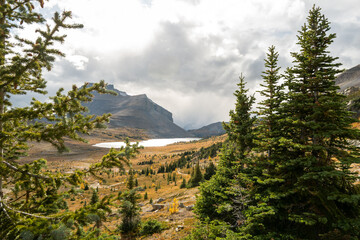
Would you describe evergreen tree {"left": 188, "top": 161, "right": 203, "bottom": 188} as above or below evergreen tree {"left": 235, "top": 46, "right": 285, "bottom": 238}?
below

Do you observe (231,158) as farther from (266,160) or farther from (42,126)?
(42,126)

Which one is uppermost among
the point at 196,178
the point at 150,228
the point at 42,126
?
the point at 42,126

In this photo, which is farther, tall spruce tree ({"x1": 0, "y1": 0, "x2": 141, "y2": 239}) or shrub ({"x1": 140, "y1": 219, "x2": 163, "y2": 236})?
shrub ({"x1": 140, "y1": 219, "x2": 163, "y2": 236})

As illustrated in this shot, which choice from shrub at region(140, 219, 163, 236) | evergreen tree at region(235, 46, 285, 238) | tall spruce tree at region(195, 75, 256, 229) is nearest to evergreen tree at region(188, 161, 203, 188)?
shrub at region(140, 219, 163, 236)

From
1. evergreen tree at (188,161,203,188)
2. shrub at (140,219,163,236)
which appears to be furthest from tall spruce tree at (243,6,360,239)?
evergreen tree at (188,161,203,188)

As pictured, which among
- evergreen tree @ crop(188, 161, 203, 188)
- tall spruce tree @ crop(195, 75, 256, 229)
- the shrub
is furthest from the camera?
evergreen tree @ crop(188, 161, 203, 188)

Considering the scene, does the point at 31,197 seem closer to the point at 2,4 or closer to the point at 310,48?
the point at 2,4

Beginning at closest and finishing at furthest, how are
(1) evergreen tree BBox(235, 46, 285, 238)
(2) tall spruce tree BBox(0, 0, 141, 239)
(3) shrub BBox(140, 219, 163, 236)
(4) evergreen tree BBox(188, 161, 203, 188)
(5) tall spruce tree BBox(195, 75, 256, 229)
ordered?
(2) tall spruce tree BBox(0, 0, 141, 239) < (1) evergreen tree BBox(235, 46, 285, 238) < (5) tall spruce tree BBox(195, 75, 256, 229) < (3) shrub BBox(140, 219, 163, 236) < (4) evergreen tree BBox(188, 161, 203, 188)

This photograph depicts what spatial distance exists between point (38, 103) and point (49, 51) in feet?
5.62

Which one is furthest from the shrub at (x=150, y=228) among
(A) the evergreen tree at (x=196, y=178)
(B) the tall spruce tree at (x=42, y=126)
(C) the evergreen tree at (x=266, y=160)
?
(A) the evergreen tree at (x=196, y=178)

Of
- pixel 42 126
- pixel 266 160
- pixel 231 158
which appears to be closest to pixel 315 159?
pixel 266 160

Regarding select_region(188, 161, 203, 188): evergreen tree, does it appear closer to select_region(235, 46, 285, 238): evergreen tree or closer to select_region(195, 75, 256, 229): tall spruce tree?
select_region(195, 75, 256, 229): tall spruce tree

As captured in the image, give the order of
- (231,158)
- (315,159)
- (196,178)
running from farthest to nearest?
(196,178) < (231,158) < (315,159)

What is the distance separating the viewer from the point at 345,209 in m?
9.45
